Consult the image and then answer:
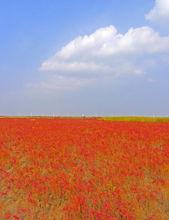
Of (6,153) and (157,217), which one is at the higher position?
(6,153)

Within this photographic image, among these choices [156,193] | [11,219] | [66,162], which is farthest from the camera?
[66,162]

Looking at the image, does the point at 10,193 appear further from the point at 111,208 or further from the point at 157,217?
the point at 157,217

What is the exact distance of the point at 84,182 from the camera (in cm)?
888

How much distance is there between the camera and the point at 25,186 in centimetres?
880

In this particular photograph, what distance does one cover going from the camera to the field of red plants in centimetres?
735

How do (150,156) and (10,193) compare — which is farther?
(150,156)

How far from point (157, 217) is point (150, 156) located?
478 cm

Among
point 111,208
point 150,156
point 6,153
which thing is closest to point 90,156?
point 150,156

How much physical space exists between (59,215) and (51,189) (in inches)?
45.6

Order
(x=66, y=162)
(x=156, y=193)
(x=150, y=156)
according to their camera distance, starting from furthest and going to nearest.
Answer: (x=150, y=156) < (x=66, y=162) < (x=156, y=193)

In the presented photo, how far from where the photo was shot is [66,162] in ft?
36.5

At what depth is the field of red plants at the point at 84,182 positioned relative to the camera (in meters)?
7.35

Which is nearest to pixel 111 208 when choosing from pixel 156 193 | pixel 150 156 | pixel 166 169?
pixel 156 193

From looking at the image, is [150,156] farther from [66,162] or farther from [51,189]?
[51,189]
